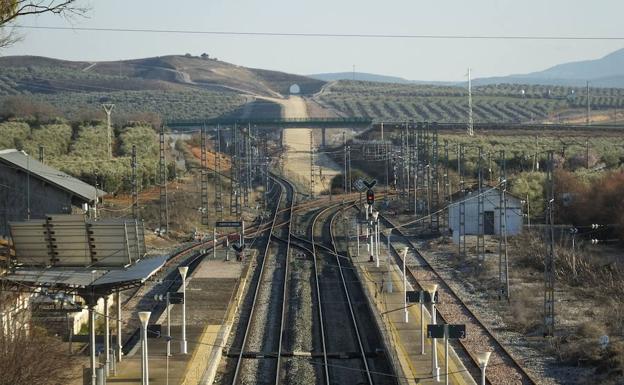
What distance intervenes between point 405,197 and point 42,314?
34.4 metres

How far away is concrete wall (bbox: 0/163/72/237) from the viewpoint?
1177 inches

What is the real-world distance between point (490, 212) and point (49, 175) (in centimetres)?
1666

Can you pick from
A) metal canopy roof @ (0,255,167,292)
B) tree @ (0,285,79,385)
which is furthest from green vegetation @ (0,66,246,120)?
tree @ (0,285,79,385)

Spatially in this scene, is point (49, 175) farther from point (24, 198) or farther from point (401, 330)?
point (401, 330)

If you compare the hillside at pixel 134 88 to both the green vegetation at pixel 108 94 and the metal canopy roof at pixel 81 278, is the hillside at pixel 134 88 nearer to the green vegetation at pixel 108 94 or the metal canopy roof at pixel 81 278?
the green vegetation at pixel 108 94

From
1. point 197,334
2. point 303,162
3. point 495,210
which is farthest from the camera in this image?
point 303,162

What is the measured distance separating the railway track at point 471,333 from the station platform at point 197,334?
464 cm

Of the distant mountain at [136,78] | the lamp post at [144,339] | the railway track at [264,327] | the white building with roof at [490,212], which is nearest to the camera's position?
the lamp post at [144,339]

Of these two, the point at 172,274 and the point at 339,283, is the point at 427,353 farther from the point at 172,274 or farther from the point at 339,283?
the point at 172,274

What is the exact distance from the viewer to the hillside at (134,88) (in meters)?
122

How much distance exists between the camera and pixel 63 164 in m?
45.7

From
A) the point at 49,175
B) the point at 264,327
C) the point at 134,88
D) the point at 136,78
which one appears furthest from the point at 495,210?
the point at 136,78

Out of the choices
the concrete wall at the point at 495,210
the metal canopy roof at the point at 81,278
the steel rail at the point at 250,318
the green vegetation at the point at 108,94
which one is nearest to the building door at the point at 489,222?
the concrete wall at the point at 495,210

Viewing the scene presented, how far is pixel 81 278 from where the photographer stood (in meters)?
14.4
